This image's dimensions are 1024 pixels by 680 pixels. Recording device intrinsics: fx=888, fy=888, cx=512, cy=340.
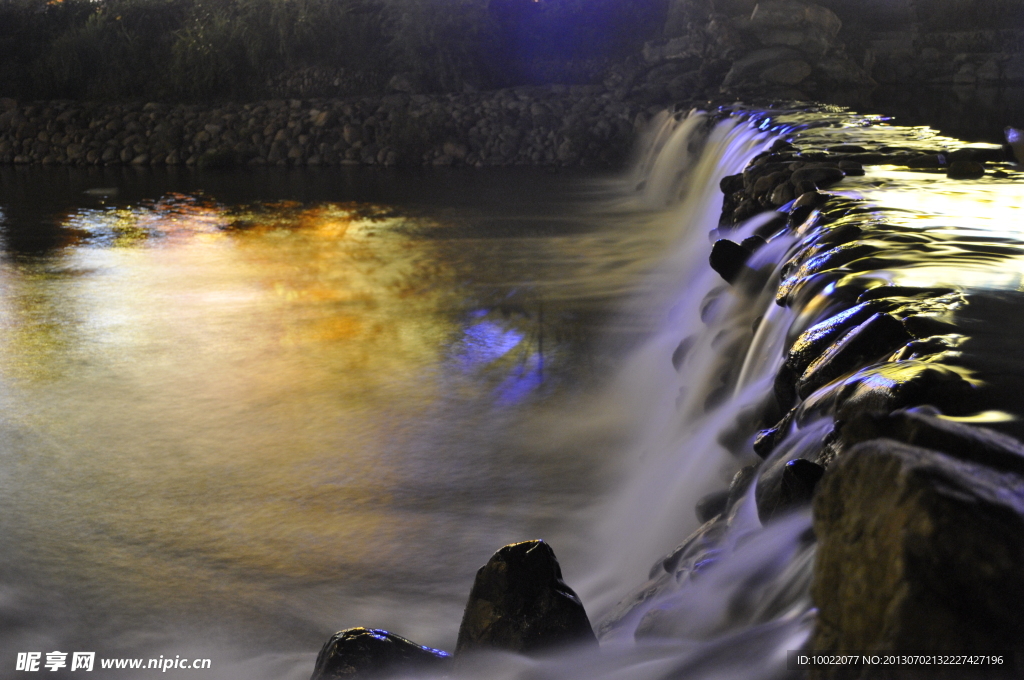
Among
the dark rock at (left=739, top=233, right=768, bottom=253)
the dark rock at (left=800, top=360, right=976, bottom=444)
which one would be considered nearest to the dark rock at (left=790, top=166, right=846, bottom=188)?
the dark rock at (left=739, top=233, right=768, bottom=253)

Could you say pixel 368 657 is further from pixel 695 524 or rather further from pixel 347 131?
pixel 347 131

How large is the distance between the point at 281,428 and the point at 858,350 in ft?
8.32

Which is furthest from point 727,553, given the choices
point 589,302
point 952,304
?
point 589,302

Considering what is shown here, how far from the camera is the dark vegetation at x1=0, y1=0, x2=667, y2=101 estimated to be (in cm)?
1513

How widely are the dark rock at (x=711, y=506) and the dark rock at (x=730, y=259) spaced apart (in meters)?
1.67

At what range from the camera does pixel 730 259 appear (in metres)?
3.90

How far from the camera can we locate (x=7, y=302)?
596 centimetres

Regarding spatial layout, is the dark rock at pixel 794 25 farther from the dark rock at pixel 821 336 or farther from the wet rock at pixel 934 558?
the wet rock at pixel 934 558

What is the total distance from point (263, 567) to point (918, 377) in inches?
77.0

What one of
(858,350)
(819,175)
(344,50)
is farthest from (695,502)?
(344,50)

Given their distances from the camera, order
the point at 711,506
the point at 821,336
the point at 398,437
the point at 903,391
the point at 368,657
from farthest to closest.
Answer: the point at 398,437 → the point at 711,506 → the point at 821,336 → the point at 368,657 → the point at 903,391

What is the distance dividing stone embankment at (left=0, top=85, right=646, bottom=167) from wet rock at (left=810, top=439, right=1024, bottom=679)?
1189 cm

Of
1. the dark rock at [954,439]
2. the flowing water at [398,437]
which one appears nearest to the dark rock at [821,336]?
the flowing water at [398,437]

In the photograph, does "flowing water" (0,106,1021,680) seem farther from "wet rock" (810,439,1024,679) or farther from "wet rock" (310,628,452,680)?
"wet rock" (810,439,1024,679)
